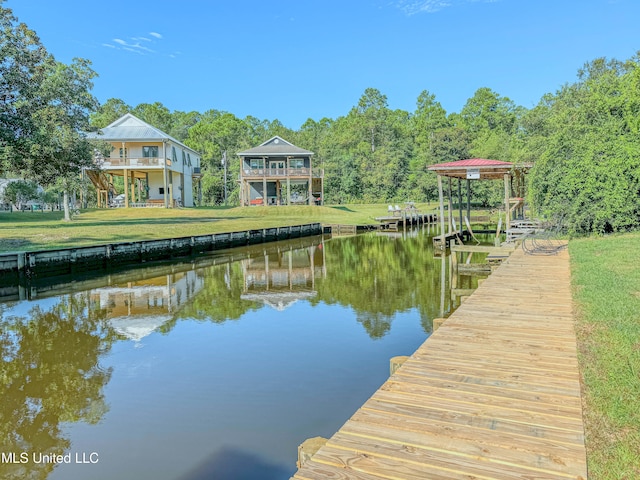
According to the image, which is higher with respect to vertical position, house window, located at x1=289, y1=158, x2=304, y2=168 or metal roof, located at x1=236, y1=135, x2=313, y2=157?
metal roof, located at x1=236, y1=135, x2=313, y2=157

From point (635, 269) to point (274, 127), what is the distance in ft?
259

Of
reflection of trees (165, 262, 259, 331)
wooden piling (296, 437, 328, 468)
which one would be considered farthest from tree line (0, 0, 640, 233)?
wooden piling (296, 437, 328, 468)

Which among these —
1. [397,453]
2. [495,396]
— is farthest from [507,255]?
[397,453]

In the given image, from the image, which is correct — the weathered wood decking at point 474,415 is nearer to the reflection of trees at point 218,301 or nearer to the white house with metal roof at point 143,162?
the reflection of trees at point 218,301

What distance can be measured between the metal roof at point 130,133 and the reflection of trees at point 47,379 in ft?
96.6

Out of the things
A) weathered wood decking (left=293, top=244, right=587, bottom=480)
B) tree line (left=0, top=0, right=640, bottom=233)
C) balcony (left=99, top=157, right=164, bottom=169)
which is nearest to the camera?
weathered wood decking (left=293, top=244, right=587, bottom=480)

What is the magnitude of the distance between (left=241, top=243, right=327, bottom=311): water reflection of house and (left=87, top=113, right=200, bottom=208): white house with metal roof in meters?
17.7

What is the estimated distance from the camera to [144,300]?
13516 millimetres

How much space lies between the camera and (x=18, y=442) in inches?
215

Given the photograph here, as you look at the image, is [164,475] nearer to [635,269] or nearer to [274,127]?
[635,269]

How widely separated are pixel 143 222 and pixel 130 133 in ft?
43.5

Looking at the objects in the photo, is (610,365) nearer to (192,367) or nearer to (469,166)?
(192,367)

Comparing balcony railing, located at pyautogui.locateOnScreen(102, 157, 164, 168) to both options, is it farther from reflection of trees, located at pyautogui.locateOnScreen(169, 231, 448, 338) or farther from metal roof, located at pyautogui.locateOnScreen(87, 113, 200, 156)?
reflection of trees, located at pyautogui.locateOnScreen(169, 231, 448, 338)

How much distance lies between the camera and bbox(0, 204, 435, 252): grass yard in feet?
70.1
